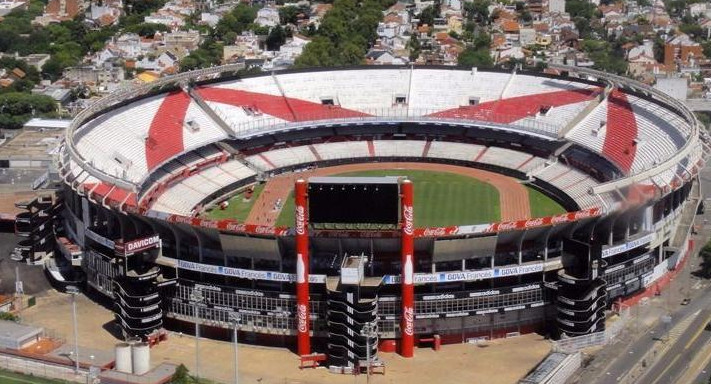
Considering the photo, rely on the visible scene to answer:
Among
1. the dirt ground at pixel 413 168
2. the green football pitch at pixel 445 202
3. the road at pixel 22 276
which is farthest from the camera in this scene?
the dirt ground at pixel 413 168

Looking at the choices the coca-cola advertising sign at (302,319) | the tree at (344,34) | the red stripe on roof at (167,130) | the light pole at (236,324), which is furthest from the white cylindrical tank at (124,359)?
the tree at (344,34)

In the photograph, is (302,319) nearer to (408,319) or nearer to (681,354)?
(408,319)

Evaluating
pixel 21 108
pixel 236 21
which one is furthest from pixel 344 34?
pixel 21 108

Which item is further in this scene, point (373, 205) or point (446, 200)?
point (446, 200)

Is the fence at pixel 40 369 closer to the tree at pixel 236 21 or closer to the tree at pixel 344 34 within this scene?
the tree at pixel 344 34

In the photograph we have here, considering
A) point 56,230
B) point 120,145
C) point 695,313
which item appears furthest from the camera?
point 120,145

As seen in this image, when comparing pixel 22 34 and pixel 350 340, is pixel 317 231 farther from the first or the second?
pixel 22 34

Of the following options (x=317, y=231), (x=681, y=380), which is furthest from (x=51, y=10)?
(x=681, y=380)
